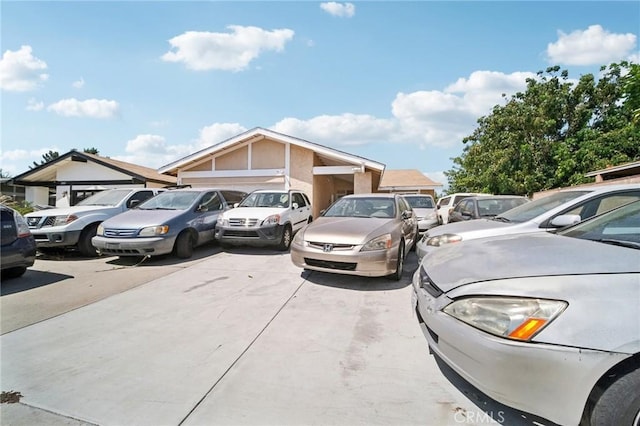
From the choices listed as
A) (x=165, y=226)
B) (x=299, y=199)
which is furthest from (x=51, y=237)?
(x=299, y=199)

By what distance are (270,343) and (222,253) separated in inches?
193

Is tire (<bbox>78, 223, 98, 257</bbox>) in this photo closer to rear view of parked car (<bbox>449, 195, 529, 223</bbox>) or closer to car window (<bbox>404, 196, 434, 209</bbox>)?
rear view of parked car (<bbox>449, 195, 529, 223</bbox>)

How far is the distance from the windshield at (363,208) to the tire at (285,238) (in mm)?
1841

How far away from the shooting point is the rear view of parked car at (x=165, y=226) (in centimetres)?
611

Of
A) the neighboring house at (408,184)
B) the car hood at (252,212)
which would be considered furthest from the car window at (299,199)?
the neighboring house at (408,184)

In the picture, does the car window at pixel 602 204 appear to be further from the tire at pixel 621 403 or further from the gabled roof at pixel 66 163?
the gabled roof at pixel 66 163

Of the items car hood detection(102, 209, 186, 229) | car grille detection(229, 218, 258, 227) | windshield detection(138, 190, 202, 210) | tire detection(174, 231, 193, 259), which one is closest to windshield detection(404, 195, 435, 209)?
car grille detection(229, 218, 258, 227)

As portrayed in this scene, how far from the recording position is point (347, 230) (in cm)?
498

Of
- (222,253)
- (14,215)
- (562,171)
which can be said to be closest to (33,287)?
(14,215)

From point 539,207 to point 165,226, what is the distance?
7131 mm

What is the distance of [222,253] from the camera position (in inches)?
297

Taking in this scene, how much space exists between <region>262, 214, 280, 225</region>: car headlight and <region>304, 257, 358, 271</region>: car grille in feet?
8.66

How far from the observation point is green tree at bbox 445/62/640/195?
48.3 ft

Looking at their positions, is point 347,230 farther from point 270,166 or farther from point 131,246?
point 270,166
